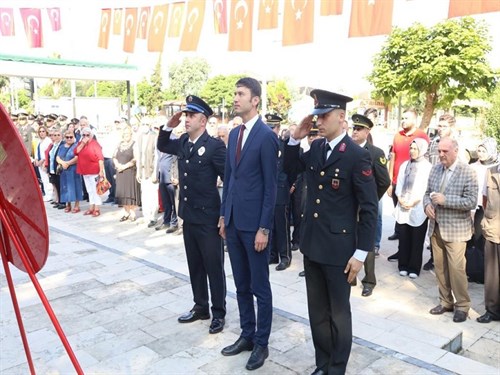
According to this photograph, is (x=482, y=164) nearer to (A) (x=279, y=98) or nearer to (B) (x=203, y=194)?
(B) (x=203, y=194)

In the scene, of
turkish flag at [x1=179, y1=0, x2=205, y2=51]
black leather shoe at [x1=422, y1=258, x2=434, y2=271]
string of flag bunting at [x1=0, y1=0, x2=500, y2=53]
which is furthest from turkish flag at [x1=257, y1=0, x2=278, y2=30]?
black leather shoe at [x1=422, y1=258, x2=434, y2=271]

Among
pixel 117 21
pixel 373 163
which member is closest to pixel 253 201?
pixel 373 163

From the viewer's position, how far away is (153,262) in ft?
20.0

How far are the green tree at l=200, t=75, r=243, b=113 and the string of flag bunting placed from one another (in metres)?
56.9

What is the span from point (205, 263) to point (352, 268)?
59.6 inches

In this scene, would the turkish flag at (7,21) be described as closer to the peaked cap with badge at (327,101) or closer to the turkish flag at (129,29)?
the turkish flag at (129,29)

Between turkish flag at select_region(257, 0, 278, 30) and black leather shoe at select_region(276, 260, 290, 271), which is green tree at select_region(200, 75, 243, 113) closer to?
turkish flag at select_region(257, 0, 278, 30)

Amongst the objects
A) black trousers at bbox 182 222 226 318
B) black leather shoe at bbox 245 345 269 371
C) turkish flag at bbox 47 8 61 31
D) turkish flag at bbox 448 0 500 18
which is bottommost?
black leather shoe at bbox 245 345 269 371

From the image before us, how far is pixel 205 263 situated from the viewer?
4043mm

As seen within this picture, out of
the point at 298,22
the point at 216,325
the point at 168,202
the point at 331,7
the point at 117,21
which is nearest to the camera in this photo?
the point at 216,325

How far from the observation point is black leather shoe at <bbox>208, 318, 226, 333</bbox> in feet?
13.1

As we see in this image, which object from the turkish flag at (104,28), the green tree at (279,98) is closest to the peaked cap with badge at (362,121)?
the turkish flag at (104,28)

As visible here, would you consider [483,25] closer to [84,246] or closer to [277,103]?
[84,246]

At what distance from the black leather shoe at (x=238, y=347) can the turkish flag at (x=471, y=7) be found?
601cm
